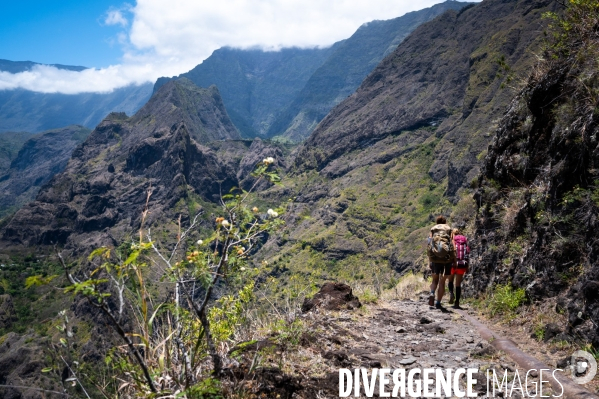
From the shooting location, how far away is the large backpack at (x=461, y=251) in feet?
31.8

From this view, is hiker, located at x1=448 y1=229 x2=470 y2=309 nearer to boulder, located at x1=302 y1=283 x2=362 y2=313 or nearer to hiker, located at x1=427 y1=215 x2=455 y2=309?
hiker, located at x1=427 y1=215 x2=455 y2=309

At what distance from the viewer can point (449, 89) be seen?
472ft

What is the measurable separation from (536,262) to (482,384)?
144 inches

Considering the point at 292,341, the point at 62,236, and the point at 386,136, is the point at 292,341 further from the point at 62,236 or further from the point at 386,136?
the point at 62,236

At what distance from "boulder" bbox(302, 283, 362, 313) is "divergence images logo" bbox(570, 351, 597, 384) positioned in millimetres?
4395

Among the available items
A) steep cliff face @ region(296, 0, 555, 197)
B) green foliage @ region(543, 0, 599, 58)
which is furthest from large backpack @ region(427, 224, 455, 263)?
steep cliff face @ region(296, 0, 555, 197)

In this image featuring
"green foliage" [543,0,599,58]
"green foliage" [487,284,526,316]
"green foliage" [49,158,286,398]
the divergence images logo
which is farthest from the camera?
"green foliage" [487,284,526,316]

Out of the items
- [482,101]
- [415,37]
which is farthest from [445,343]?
[415,37]

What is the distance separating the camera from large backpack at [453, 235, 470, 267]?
31.8 ft

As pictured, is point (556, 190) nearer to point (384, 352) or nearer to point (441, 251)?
point (441, 251)

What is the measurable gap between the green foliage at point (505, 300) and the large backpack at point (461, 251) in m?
1.14

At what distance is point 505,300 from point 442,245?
190cm

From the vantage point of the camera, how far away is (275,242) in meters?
150

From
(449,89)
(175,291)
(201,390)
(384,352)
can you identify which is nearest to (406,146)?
(449,89)
